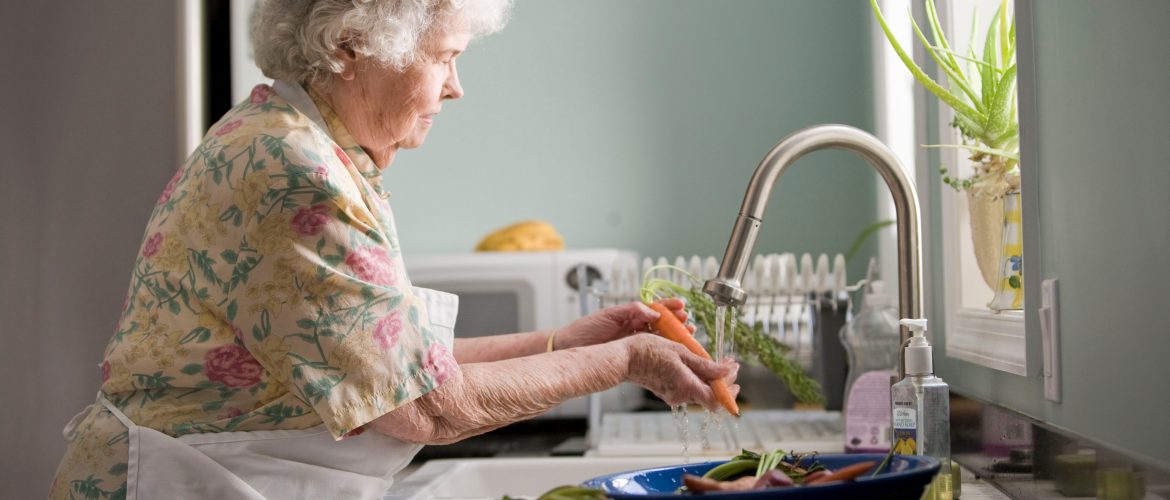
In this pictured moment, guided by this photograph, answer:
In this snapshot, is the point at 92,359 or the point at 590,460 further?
the point at 92,359

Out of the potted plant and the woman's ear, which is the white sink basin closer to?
the potted plant

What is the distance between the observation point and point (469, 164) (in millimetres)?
3123

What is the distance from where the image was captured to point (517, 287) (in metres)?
2.35

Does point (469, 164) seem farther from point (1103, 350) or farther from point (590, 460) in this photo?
point (1103, 350)

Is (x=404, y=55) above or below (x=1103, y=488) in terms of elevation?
above

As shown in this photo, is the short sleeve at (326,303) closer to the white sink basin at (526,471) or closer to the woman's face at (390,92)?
the woman's face at (390,92)

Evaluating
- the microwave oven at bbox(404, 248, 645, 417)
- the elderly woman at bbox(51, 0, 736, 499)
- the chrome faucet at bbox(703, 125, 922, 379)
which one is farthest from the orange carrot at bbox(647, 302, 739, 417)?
the microwave oven at bbox(404, 248, 645, 417)

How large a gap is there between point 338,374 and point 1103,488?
0.65 meters

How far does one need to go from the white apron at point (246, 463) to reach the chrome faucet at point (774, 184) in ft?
1.33

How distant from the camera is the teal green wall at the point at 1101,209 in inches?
32.9

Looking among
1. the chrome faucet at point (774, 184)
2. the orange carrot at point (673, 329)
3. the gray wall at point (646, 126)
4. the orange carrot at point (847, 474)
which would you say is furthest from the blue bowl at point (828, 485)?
the gray wall at point (646, 126)

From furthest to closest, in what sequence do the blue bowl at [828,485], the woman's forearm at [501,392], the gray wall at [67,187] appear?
Answer: the gray wall at [67,187] → the woman's forearm at [501,392] → the blue bowl at [828,485]

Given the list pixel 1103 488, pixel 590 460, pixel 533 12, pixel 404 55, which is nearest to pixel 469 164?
pixel 533 12

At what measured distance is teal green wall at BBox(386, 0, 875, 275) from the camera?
9.75 ft
